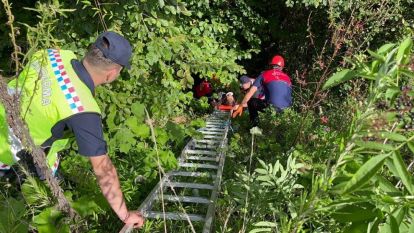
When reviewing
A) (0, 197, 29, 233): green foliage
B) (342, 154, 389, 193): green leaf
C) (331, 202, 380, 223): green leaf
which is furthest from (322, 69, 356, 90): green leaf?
(0, 197, 29, 233): green foliage

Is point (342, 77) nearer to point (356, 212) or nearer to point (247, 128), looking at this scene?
point (356, 212)

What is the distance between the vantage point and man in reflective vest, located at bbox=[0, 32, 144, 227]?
228 centimetres

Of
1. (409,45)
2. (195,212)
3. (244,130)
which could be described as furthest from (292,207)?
(244,130)

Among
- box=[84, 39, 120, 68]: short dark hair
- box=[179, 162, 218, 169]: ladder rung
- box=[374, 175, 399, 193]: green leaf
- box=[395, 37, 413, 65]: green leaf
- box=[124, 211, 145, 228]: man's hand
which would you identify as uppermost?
box=[179, 162, 218, 169]: ladder rung

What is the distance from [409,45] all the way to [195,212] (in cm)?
275

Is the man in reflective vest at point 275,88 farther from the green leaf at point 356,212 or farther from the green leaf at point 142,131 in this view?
the green leaf at point 356,212

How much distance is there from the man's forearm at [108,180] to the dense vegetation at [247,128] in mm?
221

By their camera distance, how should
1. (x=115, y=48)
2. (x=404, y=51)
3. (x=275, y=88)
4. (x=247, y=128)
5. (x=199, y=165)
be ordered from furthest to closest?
(x=247, y=128), (x=275, y=88), (x=199, y=165), (x=115, y=48), (x=404, y=51)

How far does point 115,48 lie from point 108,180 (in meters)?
0.77

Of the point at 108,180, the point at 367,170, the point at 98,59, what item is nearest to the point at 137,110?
the point at 98,59

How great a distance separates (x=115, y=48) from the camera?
7.97ft

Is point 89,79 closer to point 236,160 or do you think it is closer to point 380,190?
point 380,190

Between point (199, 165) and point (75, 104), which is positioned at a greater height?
point (199, 165)

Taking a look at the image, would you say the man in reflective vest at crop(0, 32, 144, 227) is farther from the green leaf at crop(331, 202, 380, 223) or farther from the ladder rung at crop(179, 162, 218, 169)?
the ladder rung at crop(179, 162, 218, 169)
